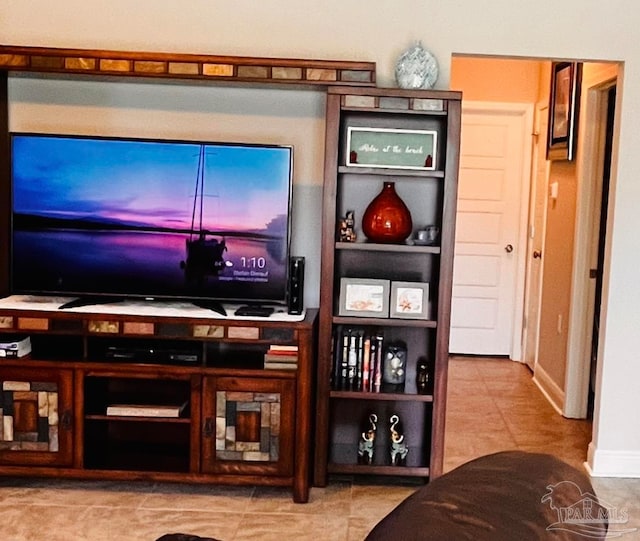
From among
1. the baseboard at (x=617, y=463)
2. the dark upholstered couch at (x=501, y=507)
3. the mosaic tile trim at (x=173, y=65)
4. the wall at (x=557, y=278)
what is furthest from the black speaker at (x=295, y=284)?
the wall at (x=557, y=278)

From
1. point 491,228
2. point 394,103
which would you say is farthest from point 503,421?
point 394,103

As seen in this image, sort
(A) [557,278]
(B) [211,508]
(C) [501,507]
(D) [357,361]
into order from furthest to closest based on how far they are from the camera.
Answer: (A) [557,278] < (D) [357,361] < (B) [211,508] < (C) [501,507]

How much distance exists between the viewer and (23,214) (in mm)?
3279

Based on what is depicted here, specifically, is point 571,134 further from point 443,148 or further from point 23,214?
point 23,214

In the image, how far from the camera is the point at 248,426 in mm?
3164

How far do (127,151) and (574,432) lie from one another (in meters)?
2.89

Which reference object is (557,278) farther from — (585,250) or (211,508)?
(211,508)

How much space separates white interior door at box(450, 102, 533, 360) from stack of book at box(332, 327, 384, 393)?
2.80 metres

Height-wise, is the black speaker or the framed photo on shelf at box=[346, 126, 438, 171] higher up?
the framed photo on shelf at box=[346, 126, 438, 171]

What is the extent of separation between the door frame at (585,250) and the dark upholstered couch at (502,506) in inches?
126

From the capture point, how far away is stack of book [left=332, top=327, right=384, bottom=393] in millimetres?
3352

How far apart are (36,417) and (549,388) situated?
328cm

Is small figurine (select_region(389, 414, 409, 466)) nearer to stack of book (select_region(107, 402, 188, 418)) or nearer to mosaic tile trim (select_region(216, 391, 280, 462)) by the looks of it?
mosaic tile trim (select_region(216, 391, 280, 462))

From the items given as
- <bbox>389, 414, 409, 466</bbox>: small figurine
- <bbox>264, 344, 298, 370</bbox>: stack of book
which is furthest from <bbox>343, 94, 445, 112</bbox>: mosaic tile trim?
<bbox>389, 414, 409, 466</bbox>: small figurine
